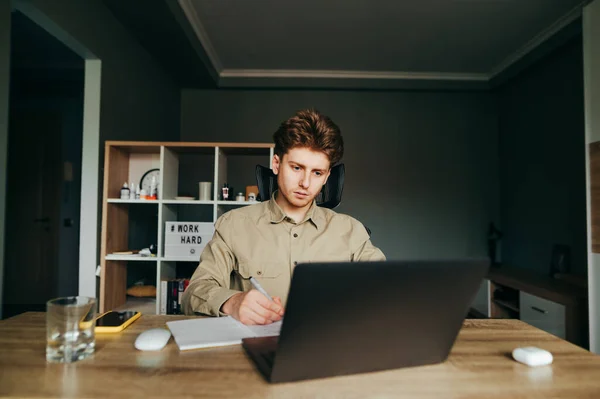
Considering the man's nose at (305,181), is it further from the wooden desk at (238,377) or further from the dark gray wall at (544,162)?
the dark gray wall at (544,162)

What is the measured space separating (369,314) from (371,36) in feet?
11.0

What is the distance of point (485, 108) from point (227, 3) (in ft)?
10.3

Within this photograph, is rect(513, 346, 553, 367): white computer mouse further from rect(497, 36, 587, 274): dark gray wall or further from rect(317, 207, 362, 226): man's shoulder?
rect(497, 36, 587, 274): dark gray wall

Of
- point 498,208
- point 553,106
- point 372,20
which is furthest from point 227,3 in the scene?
point 498,208

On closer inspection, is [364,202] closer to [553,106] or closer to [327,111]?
[327,111]

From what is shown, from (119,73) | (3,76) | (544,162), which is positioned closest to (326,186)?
(3,76)

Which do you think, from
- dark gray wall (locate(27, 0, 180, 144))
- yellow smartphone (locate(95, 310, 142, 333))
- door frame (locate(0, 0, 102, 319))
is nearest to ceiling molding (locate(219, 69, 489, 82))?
dark gray wall (locate(27, 0, 180, 144))

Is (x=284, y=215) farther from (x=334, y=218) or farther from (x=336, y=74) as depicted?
(x=336, y=74)

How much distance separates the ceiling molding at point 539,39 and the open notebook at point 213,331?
3.40 meters

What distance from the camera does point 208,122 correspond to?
4.59 meters

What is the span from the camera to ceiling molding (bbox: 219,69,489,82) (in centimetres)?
443

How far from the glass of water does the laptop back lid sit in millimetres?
416

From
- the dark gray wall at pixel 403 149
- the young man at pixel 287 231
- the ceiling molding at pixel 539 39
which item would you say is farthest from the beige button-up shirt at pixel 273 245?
the dark gray wall at pixel 403 149

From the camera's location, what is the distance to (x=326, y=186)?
204cm
